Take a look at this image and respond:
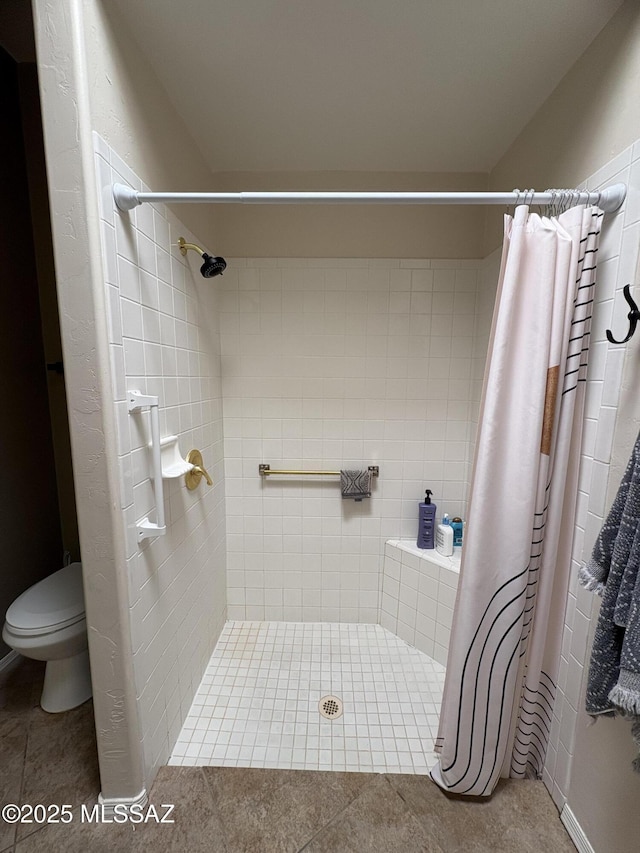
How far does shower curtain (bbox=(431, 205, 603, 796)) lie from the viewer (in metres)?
0.98

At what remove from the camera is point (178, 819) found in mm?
1077

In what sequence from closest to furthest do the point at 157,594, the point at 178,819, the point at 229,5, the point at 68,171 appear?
the point at 68,171 < the point at 229,5 < the point at 178,819 < the point at 157,594

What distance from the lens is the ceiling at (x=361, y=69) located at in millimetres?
981

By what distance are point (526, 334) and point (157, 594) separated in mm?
1470

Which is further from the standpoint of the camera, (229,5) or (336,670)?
(336,670)

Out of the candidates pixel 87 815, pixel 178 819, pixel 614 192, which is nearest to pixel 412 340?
pixel 614 192

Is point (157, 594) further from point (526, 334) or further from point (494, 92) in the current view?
point (494, 92)

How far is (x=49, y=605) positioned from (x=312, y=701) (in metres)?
1.20

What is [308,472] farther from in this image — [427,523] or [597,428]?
[597,428]

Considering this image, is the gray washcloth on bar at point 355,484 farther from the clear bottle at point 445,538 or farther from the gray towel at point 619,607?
the gray towel at point 619,607

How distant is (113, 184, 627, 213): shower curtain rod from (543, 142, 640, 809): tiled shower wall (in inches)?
2.2

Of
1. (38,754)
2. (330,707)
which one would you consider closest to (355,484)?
(330,707)

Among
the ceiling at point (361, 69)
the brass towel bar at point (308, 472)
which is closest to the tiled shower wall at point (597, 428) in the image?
the ceiling at point (361, 69)

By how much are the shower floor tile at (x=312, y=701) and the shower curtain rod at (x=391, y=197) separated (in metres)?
1.91
